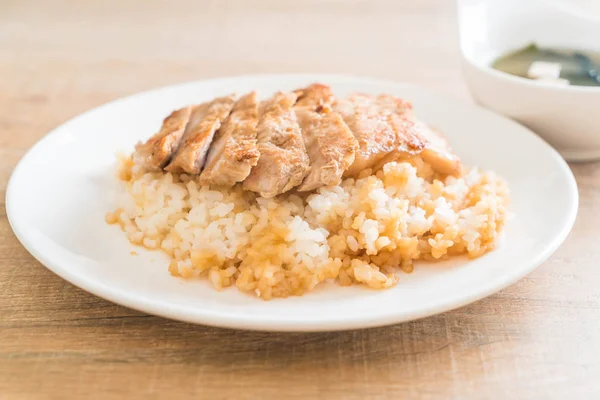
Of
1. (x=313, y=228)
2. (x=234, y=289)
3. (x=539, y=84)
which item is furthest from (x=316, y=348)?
(x=539, y=84)

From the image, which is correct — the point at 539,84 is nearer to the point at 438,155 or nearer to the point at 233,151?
the point at 438,155

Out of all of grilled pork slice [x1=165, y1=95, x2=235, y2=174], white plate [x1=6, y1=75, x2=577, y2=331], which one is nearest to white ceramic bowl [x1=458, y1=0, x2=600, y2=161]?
white plate [x1=6, y1=75, x2=577, y2=331]

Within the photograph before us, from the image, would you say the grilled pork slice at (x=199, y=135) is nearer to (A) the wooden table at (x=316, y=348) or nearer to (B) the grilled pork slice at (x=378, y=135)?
(B) the grilled pork slice at (x=378, y=135)

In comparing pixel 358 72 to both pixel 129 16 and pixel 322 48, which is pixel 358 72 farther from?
pixel 129 16

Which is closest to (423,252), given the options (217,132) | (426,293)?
(426,293)

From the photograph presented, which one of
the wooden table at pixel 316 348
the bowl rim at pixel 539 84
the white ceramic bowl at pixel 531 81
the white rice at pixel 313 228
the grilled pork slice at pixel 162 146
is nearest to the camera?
the wooden table at pixel 316 348

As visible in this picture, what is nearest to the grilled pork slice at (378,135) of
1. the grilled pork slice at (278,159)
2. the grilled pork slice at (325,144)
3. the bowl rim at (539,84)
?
the grilled pork slice at (325,144)
